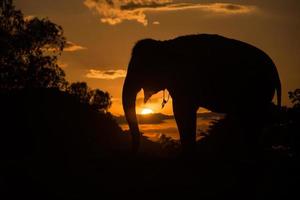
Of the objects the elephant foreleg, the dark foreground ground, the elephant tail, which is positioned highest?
the elephant tail

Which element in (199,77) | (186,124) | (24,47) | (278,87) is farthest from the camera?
(24,47)

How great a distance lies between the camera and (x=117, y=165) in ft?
33.2

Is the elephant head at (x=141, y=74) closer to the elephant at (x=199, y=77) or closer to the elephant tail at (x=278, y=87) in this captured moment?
the elephant at (x=199, y=77)

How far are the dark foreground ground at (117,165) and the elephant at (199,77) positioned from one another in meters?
0.85

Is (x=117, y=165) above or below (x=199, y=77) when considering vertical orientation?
below

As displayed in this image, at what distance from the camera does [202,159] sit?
1039 centimetres

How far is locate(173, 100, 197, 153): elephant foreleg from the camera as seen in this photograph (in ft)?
35.5

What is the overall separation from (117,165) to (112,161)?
24 cm

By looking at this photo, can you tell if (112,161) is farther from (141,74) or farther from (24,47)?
(24,47)

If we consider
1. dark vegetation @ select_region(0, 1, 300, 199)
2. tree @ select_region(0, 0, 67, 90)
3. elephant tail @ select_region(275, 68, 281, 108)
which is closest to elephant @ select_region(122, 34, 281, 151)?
elephant tail @ select_region(275, 68, 281, 108)

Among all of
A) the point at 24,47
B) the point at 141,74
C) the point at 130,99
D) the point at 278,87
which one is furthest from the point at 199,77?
the point at 24,47

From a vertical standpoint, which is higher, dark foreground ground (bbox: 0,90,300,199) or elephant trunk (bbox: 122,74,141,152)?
elephant trunk (bbox: 122,74,141,152)

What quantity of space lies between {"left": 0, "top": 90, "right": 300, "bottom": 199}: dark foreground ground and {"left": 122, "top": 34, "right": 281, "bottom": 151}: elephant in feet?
2.78

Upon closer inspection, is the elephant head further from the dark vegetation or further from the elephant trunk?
the dark vegetation
